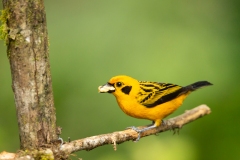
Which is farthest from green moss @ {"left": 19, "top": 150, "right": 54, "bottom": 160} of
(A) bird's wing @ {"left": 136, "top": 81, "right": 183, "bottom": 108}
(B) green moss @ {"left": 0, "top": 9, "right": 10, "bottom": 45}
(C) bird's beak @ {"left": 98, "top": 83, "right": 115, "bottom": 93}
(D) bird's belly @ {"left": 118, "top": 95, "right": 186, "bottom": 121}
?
(A) bird's wing @ {"left": 136, "top": 81, "right": 183, "bottom": 108}

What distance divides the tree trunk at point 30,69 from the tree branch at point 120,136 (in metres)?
0.20

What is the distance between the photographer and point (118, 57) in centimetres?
584

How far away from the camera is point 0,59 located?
5.91 meters

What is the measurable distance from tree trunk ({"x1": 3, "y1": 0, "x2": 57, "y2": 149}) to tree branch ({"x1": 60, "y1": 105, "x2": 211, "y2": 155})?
7.7 inches

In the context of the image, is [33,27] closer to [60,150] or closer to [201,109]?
[60,150]

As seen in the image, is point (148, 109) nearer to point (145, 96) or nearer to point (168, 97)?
point (145, 96)

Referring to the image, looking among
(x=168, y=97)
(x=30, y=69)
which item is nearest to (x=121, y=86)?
(x=168, y=97)

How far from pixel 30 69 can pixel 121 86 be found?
147cm

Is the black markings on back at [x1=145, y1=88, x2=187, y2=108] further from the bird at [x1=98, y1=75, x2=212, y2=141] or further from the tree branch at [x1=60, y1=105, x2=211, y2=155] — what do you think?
the tree branch at [x1=60, y1=105, x2=211, y2=155]

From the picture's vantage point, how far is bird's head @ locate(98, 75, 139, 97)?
14.5 ft

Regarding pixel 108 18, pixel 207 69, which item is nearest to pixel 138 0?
pixel 108 18

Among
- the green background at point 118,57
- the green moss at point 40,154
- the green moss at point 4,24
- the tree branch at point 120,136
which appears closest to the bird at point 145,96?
the tree branch at point 120,136

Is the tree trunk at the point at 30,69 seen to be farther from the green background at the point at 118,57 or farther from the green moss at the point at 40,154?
the green background at the point at 118,57

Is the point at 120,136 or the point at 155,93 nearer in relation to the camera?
the point at 120,136
